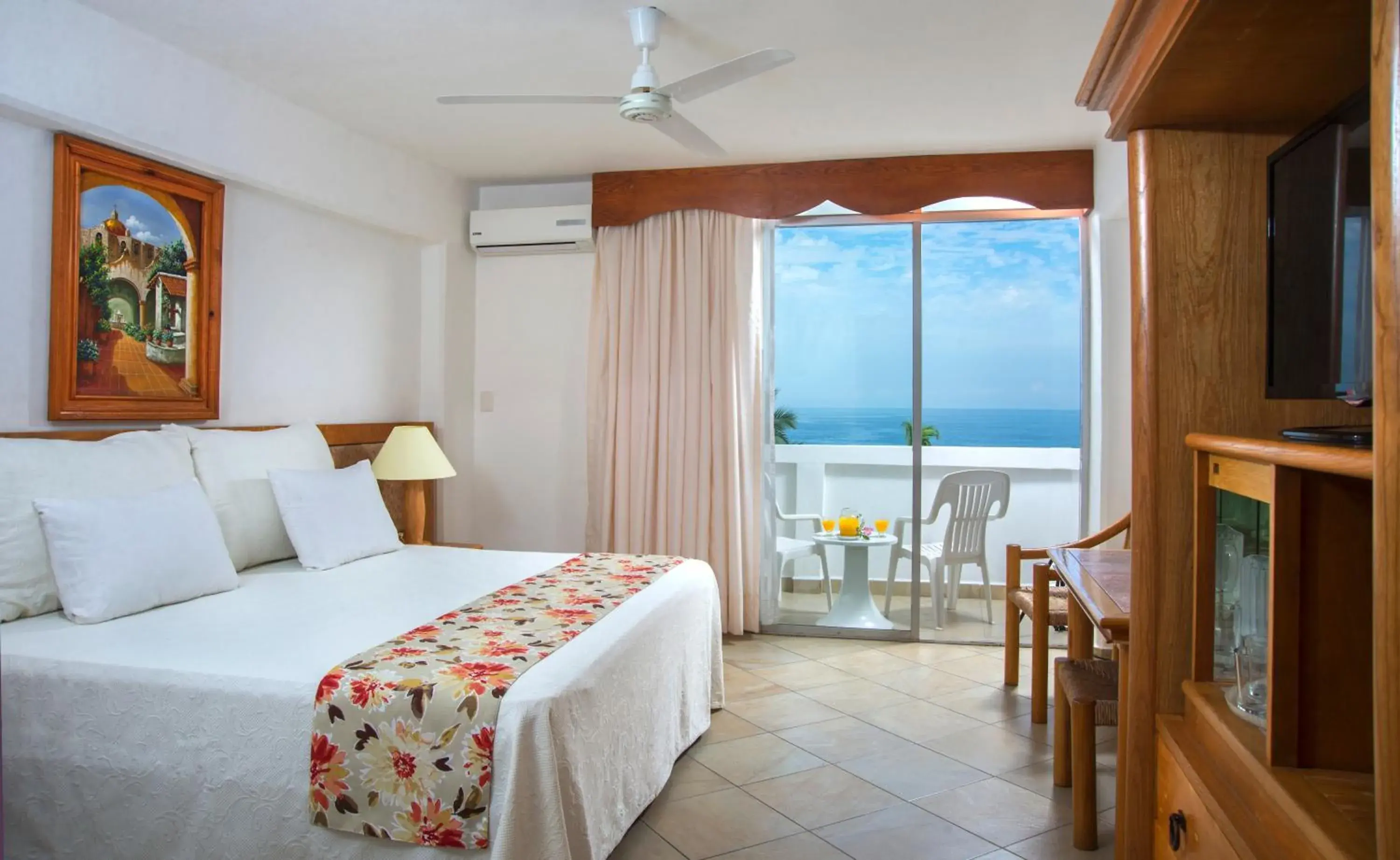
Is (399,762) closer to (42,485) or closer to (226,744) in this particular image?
(226,744)

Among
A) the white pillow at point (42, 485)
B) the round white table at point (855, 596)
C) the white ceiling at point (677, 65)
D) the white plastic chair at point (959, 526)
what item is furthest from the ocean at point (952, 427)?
the white pillow at point (42, 485)

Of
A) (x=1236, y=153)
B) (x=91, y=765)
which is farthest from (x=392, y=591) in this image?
(x=1236, y=153)

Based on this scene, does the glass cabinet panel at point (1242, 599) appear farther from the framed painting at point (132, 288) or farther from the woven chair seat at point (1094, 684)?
the framed painting at point (132, 288)

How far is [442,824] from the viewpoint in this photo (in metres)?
1.87

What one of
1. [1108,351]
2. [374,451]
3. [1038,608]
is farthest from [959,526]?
[374,451]

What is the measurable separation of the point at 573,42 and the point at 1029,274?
2783 millimetres

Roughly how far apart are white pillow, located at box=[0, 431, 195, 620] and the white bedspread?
94 millimetres

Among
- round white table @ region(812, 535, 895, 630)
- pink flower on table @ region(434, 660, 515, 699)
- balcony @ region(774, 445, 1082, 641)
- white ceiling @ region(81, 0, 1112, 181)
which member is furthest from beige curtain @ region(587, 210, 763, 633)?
pink flower on table @ region(434, 660, 515, 699)

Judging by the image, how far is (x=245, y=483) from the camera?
3.27 metres

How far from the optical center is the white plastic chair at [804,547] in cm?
497

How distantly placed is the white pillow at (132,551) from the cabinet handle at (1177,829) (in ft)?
8.48

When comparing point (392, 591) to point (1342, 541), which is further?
point (392, 591)

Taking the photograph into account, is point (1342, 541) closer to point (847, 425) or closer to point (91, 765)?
point (91, 765)

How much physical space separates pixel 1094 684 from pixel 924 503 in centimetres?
227
